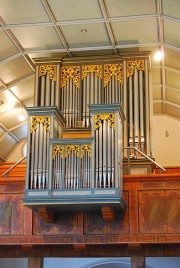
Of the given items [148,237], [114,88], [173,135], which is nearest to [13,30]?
[114,88]

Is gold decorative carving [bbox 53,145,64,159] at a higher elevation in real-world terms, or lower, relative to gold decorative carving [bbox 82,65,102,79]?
lower

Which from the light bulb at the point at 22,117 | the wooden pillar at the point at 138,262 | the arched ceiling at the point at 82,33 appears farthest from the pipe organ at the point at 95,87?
the light bulb at the point at 22,117

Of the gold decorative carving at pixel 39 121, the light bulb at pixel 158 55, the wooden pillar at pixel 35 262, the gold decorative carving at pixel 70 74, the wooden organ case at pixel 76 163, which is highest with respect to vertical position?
the light bulb at pixel 158 55

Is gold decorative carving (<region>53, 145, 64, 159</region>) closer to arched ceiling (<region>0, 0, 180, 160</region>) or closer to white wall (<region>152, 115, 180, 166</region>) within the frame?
arched ceiling (<region>0, 0, 180, 160</region>)

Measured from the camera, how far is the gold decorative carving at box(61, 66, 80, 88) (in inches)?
508

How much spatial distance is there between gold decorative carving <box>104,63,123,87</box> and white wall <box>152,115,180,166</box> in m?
4.23

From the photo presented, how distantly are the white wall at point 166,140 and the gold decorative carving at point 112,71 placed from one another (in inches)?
167

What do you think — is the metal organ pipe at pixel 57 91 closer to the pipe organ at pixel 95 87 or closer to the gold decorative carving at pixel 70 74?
the pipe organ at pixel 95 87

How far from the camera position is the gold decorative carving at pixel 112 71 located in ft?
41.7

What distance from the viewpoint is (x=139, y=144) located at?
39.0 feet

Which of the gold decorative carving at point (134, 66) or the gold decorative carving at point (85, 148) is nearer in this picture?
the gold decorative carving at point (85, 148)

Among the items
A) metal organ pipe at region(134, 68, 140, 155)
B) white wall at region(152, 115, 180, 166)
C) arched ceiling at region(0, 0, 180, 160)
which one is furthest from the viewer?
white wall at region(152, 115, 180, 166)

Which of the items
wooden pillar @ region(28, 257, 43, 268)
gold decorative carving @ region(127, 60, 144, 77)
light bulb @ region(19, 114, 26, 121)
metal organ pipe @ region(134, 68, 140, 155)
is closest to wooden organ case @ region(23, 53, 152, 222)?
metal organ pipe @ region(134, 68, 140, 155)

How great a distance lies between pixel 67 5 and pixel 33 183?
3.66m
